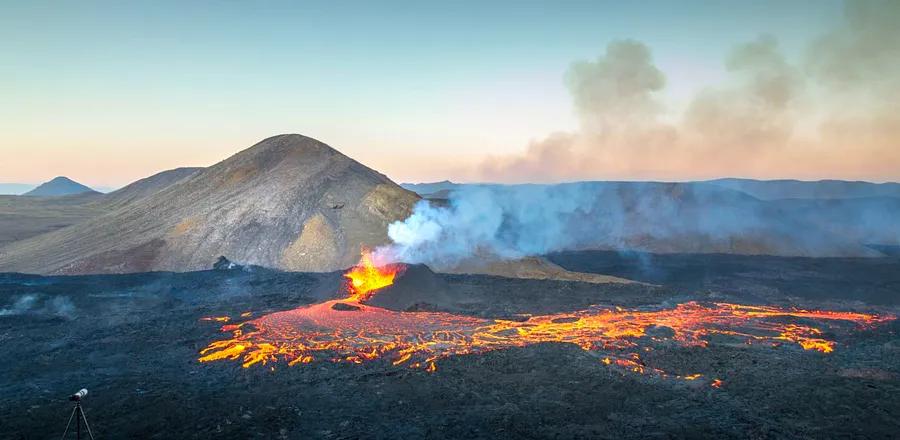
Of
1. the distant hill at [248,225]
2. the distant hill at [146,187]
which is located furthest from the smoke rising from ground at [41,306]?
the distant hill at [146,187]

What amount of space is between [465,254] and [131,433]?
2983cm

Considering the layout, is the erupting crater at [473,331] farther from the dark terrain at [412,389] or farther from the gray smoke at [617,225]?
the gray smoke at [617,225]

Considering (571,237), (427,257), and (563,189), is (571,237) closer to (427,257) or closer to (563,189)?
(563,189)

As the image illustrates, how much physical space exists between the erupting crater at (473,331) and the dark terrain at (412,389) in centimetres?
93

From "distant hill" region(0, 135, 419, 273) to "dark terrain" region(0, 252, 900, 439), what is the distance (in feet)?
40.4

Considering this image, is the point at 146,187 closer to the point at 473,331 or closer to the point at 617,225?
the point at 617,225

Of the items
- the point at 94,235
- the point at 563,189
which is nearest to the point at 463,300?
the point at 94,235

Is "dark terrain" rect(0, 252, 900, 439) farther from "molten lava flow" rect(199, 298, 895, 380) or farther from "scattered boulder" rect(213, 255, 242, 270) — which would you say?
"scattered boulder" rect(213, 255, 242, 270)

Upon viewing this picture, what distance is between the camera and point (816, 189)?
135375 millimetres

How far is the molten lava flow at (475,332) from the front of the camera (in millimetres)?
18656

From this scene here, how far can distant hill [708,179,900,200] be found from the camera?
129000 millimetres

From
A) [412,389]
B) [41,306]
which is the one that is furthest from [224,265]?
[412,389]

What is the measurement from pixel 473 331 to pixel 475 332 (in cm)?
16

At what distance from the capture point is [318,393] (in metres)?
15.0
